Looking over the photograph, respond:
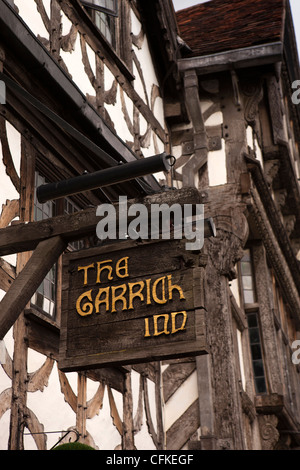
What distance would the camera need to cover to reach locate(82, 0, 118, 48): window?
775 centimetres

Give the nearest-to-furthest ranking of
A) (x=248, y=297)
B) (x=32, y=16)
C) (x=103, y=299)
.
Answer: (x=103, y=299) → (x=32, y=16) → (x=248, y=297)

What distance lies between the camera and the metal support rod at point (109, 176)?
4637mm

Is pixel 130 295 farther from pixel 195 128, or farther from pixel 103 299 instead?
pixel 195 128

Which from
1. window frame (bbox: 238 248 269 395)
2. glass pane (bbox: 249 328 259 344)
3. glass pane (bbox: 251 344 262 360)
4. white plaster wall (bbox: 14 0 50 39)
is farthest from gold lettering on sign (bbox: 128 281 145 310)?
glass pane (bbox: 249 328 259 344)

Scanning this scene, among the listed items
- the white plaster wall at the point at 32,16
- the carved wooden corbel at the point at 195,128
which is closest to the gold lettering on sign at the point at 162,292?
the white plaster wall at the point at 32,16

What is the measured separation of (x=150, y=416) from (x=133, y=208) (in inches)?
164

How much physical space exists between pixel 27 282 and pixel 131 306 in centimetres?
61

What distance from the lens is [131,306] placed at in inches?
176

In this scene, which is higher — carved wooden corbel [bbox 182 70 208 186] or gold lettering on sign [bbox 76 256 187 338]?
carved wooden corbel [bbox 182 70 208 186]

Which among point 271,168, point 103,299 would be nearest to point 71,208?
point 103,299

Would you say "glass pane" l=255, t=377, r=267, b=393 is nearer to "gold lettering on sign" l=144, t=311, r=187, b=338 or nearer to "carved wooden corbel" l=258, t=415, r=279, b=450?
"carved wooden corbel" l=258, t=415, r=279, b=450

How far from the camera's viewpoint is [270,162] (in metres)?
12.2

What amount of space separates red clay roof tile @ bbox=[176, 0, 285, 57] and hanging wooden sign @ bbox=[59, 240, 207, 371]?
629cm

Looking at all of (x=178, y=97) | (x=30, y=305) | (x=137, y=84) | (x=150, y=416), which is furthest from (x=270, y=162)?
A: (x=30, y=305)
